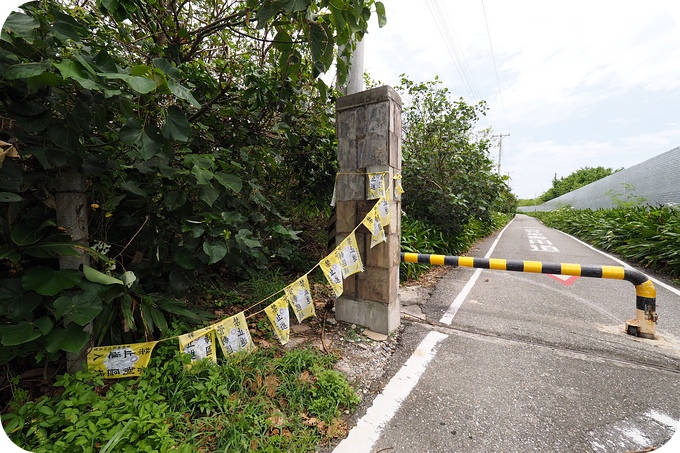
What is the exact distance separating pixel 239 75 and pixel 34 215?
80.8 inches

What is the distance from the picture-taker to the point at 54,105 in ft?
4.82

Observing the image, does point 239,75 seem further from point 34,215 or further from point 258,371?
point 258,371

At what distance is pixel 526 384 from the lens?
2270mm

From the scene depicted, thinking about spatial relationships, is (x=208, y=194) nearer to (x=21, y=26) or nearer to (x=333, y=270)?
(x=21, y=26)

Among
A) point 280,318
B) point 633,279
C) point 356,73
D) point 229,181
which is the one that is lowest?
point 280,318

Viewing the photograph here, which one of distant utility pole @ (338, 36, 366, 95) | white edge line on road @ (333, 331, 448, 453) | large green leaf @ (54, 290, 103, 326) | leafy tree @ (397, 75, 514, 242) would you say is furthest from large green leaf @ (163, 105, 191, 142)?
leafy tree @ (397, 75, 514, 242)

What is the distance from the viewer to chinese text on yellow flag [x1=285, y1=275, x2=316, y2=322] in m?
2.36

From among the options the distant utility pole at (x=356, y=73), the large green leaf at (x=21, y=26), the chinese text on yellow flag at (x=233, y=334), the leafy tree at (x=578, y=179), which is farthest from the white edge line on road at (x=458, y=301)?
the leafy tree at (x=578, y=179)

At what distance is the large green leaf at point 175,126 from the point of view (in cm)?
148

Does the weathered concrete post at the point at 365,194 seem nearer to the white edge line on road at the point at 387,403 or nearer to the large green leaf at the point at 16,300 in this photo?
the white edge line on road at the point at 387,403

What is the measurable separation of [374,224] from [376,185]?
38cm

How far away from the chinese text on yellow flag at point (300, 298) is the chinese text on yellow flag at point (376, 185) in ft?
3.38

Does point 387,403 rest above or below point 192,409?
below

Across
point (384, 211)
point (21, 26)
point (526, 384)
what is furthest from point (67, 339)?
point (526, 384)
